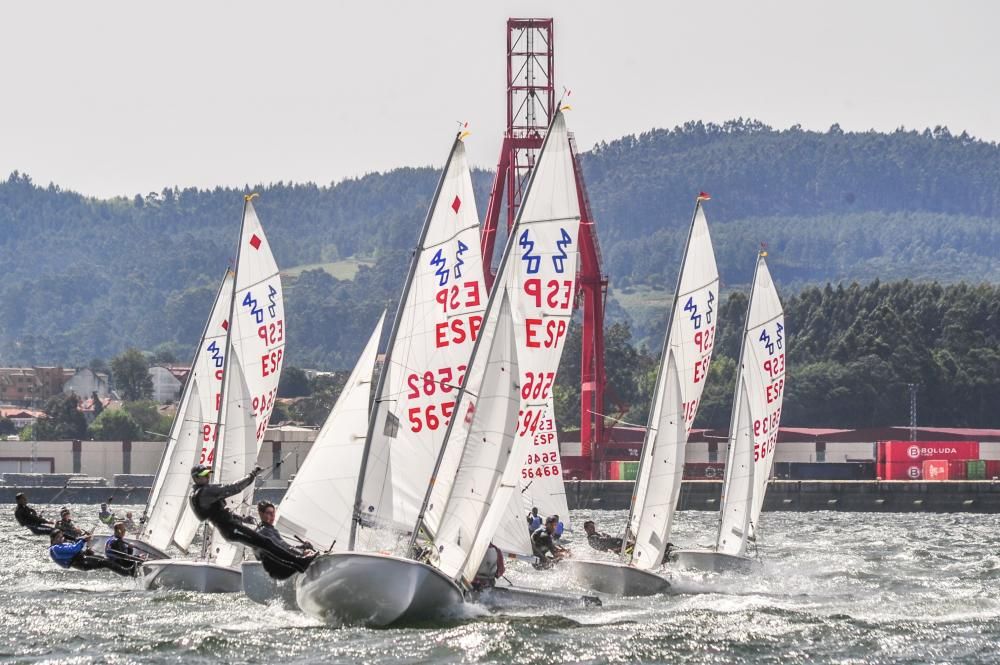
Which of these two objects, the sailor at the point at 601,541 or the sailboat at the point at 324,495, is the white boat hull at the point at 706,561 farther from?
the sailboat at the point at 324,495

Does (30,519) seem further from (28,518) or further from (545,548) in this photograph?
(545,548)

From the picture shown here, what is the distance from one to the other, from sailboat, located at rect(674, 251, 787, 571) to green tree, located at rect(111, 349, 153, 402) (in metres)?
135

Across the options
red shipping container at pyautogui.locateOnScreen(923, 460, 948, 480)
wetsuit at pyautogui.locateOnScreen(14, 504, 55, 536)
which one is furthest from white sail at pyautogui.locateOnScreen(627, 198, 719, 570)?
red shipping container at pyautogui.locateOnScreen(923, 460, 948, 480)

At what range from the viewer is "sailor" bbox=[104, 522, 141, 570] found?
28.8 meters

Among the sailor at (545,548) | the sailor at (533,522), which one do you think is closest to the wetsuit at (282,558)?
the sailor at (545,548)

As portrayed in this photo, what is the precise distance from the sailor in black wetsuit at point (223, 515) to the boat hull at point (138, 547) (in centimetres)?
853

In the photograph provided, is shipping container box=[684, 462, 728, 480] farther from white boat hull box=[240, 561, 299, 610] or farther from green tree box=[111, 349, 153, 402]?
green tree box=[111, 349, 153, 402]

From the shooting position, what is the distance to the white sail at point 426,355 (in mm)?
23781

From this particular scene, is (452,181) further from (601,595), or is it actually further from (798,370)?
(798,370)

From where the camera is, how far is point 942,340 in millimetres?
114688

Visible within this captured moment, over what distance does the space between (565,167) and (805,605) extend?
7.37m

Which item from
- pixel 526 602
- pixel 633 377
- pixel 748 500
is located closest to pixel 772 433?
pixel 748 500

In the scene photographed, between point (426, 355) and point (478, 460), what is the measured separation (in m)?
1.92

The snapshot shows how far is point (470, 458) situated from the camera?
75.8ft
